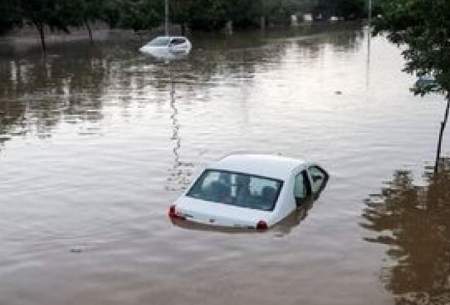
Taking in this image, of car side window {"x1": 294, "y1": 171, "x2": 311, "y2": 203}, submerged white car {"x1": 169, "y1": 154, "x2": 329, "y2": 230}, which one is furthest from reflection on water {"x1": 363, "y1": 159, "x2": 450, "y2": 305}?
submerged white car {"x1": 169, "y1": 154, "x2": 329, "y2": 230}

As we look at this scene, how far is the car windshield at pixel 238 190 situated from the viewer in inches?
566

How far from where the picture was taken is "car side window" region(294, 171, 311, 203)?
15578 millimetres

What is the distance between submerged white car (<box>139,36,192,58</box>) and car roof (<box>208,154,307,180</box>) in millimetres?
45215

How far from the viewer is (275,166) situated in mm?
15219

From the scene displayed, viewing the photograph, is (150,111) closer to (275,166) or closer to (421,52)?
(421,52)

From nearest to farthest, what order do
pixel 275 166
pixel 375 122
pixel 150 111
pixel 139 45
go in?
pixel 275 166 < pixel 375 122 < pixel 150 111 < pixel 139 45

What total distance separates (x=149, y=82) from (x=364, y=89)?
1111 cm

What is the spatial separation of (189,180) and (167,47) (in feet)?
141

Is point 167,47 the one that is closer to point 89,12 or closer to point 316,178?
point 89,12

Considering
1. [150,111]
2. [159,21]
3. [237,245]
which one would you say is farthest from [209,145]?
[159,21]

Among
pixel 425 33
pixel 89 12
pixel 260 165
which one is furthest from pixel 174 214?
pixel 89 12

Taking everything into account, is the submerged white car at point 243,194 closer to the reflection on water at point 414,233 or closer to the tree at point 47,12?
the reflection on water at point 414,233

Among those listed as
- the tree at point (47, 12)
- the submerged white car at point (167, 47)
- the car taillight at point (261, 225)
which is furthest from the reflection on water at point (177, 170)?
the tree at point (47, 12)

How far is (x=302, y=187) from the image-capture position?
1599cm
